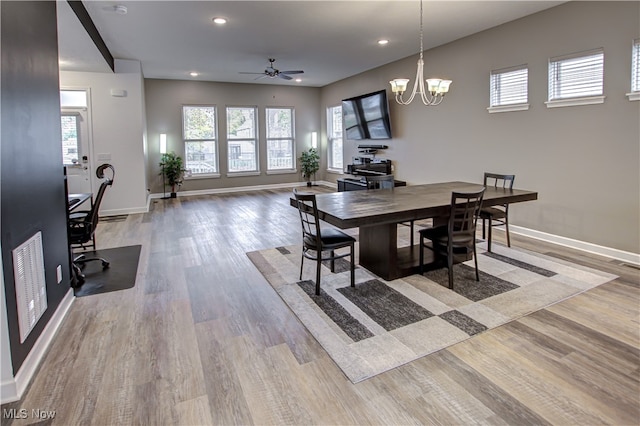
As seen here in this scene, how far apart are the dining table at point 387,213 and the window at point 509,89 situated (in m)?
1.52

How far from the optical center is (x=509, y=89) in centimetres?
517

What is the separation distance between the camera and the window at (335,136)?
Result: 33.3 ft

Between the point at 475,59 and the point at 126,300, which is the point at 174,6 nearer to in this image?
the point at 126,300

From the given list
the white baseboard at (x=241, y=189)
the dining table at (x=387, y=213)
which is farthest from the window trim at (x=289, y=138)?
the dining table at (x=387, y=213)

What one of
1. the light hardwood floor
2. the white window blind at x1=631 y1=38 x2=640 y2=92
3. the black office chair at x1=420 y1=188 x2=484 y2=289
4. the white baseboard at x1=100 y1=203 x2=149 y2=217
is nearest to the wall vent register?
the light hardwood floor

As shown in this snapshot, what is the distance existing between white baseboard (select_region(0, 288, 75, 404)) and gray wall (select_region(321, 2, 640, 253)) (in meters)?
5.26

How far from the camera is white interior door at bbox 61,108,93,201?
6.87 metres

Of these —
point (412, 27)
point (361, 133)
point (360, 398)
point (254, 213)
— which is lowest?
point (360, 398)

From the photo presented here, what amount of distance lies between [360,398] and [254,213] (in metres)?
5.42

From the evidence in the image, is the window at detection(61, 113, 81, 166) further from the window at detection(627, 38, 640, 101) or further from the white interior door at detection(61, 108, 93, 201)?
the window at detection(627, 38, 640, 101)

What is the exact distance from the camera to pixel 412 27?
17.1 ft

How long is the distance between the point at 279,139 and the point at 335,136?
5.05 ft

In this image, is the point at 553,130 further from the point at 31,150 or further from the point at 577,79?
the point at 31,150

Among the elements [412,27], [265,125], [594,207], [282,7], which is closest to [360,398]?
[594,207]
